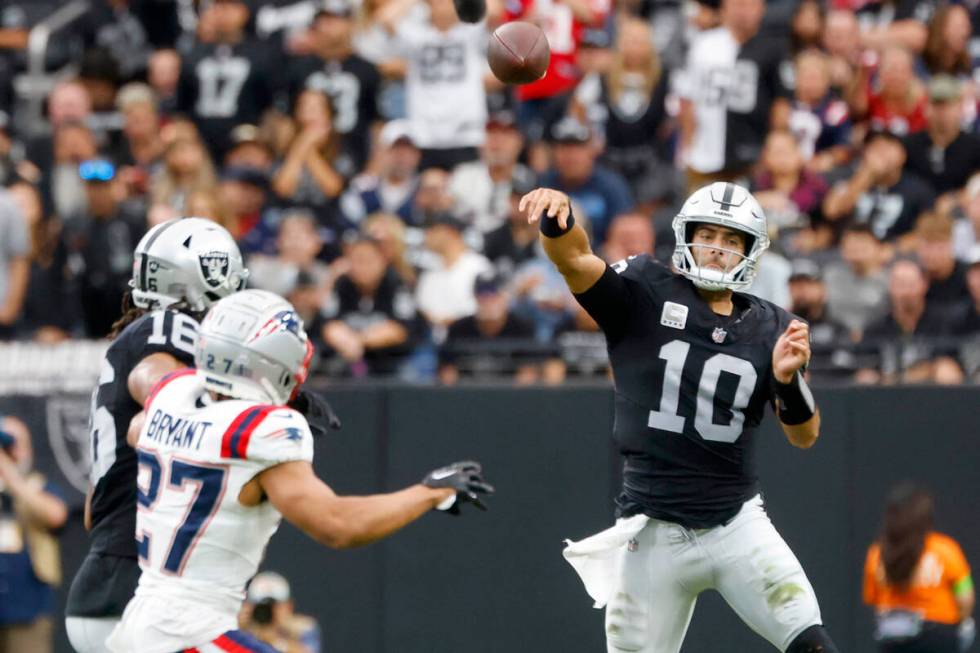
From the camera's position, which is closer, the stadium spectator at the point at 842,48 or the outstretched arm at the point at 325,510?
the outstretched arm at the point at 325,510

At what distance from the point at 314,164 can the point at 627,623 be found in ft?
19.7

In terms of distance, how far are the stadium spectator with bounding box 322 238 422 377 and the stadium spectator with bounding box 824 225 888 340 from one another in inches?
93.3

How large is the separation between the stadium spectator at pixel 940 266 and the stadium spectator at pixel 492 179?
269 cm

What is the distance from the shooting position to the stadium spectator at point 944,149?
11344 millimetres

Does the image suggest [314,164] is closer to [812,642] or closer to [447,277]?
[447,277]

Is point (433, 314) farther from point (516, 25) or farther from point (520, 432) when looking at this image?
point (516, 25)

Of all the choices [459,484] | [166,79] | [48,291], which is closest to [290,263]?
[48,291]

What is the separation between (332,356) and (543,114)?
2.87 metres

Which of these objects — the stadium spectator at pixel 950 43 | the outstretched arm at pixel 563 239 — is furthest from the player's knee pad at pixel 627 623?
the stadium spectator at pixel 950 43

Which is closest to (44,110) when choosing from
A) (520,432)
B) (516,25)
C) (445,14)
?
(445,14)

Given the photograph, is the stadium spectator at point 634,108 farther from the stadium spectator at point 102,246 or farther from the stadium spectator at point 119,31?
the stadium spectator at point 119,31

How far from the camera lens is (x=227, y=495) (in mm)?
5145

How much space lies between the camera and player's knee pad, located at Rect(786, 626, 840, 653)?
21.3 ft

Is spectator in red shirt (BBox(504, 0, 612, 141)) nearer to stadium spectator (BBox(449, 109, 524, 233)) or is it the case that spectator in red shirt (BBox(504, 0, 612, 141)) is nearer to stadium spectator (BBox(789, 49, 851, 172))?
stadium spectator (BBox(449, 109, 524, 233))
